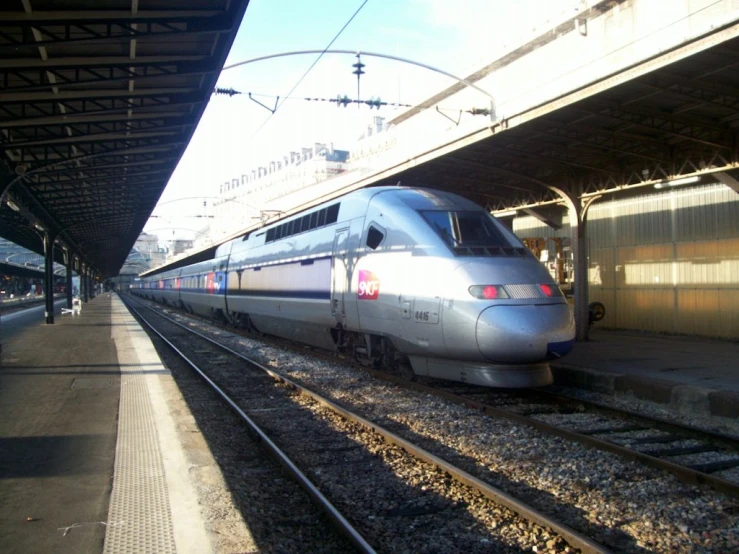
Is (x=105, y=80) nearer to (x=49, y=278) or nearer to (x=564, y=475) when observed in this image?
(x=564, y=475)

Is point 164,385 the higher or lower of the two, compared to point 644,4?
lower

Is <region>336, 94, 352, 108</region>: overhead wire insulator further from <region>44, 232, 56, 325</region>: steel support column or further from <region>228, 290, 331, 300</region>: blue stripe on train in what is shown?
<region>44, 232, 56, 325</region>: steel support column

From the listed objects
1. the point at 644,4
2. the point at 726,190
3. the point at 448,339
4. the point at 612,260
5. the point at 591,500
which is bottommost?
the point at 591,500

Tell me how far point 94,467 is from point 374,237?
19.1 feet

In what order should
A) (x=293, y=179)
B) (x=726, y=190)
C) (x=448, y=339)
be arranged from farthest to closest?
(x=293, y=179)
(x=726, y=190)
(x=448, y=339)

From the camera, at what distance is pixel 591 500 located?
4.99 meters

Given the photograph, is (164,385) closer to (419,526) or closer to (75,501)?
(75,501)

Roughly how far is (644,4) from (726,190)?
8.85 m

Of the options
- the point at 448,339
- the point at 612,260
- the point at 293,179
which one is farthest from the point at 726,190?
the point at 293,179

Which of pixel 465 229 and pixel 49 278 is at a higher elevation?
pixel 465 229

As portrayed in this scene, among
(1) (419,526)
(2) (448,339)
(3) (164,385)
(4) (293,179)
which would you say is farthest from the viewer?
(4) (293,179)

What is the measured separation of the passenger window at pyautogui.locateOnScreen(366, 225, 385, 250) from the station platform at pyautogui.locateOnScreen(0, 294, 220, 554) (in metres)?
3.81

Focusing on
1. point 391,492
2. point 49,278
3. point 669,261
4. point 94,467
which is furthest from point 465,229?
point 49,278

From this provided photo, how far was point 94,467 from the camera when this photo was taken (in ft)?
18.2
